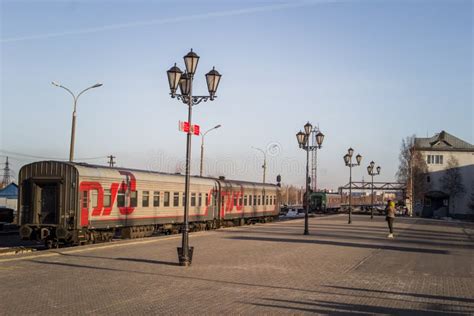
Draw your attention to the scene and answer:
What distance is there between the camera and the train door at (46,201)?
18.7m

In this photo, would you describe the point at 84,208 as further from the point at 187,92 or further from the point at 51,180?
the point at 187,92

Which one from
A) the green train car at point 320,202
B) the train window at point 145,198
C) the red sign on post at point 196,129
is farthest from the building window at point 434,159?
the red sign on post at point 196,129

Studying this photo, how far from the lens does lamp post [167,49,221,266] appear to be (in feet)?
43.1

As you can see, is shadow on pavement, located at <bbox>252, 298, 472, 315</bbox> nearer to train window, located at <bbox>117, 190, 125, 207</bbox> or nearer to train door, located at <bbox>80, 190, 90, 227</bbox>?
train door, located at <bbox>80, 190, 90, 227</bbox>

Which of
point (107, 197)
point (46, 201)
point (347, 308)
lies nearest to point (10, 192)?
point (46, 201)

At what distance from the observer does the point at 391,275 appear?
12305 mm

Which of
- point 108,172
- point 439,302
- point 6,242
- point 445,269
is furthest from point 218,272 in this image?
point 6,242

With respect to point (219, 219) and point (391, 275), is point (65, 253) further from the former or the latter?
point (219, 219)

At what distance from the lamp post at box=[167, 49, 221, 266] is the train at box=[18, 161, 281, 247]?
6.45 meters

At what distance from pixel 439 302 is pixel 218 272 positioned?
4.94m

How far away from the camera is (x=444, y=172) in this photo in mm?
84688

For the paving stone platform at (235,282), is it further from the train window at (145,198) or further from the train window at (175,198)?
the train window at (175,198)

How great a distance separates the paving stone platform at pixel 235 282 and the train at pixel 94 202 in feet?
7.15

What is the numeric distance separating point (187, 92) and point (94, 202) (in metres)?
7.25
